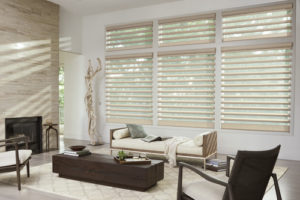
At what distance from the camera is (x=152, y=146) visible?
209 inches

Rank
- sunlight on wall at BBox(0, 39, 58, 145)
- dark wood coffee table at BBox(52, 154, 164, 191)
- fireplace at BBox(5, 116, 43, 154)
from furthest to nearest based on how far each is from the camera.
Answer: fireplace at BBox(5, 116, 43, 154) → sunlight on wall at BBox(0, 39, 58, 145) → dark wood coffee table at BBox(52, 154, 164, 191)

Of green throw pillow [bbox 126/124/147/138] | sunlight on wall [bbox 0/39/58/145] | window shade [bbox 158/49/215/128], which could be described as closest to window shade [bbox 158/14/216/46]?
window shade [bbox 158/49/215/128]

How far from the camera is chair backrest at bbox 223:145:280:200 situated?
2.21 metres

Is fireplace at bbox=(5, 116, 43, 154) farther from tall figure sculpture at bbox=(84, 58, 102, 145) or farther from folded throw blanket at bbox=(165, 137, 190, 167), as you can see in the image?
folded throw blanket at bbox=(165, 137, 190, 167)

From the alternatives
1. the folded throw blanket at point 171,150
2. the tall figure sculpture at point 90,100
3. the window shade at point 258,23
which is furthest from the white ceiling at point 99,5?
the folded throw blanket at point 171,150

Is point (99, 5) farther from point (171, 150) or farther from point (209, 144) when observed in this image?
point (209, 144)

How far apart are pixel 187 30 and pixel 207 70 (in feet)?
3.62

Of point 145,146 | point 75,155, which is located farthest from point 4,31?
point 145,146

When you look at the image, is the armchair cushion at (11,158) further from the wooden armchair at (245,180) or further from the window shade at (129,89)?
the window shade at (129,89)

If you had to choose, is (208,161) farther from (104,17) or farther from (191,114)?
(104,17)

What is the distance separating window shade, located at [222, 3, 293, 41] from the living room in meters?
0.02

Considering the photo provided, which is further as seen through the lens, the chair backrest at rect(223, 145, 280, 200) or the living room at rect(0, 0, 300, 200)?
the living room at rect(0, 0, 300, 200)

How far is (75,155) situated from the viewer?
4.23 m

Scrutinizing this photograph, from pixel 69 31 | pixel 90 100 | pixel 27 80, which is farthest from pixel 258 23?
pixel 27 80
